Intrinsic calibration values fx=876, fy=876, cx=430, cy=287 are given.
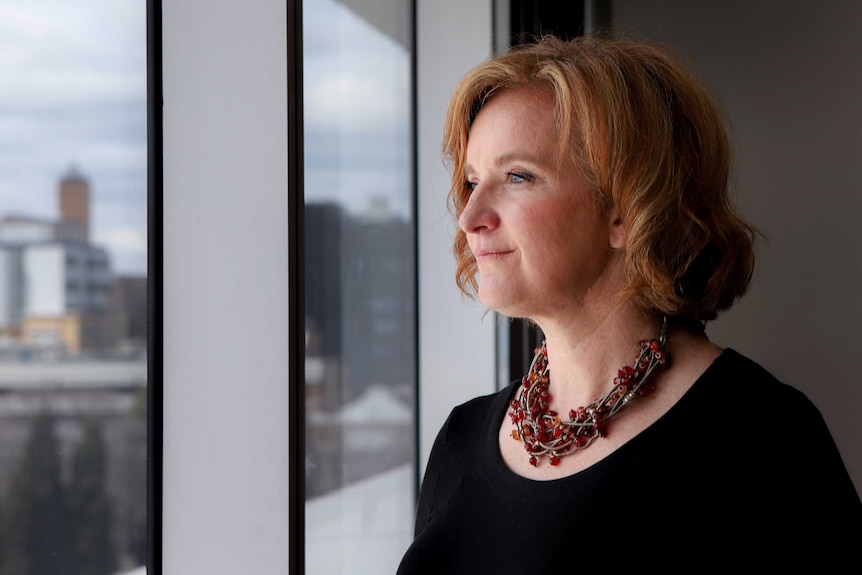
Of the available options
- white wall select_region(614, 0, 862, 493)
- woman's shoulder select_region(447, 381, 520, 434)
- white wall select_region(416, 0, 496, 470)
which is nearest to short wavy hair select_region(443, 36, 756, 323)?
woman's shoulder select_region(447, 381, 520, 434)

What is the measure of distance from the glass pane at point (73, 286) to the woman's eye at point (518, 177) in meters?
0.47

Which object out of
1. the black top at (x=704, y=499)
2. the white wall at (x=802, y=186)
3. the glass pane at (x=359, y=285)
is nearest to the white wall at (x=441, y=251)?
the glass pane at (x=359, y=285)

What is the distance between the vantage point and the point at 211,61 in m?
1.08

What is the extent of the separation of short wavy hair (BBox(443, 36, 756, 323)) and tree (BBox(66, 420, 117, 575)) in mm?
675

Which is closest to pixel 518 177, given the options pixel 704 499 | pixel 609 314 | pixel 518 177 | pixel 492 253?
pixel 518 177

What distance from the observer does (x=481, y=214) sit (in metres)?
1.16

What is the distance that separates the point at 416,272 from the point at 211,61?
123 centimetres

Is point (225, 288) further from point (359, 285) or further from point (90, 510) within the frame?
point (359, 285)

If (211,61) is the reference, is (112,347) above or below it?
below

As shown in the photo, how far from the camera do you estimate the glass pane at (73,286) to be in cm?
88

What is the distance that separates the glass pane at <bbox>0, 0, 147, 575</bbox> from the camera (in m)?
0.88

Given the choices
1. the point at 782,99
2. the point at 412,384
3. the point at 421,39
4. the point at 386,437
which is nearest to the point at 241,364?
the point at 386,437

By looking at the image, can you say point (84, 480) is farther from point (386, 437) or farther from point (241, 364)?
point (386, 437)

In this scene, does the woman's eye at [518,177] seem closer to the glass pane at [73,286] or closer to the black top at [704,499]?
the black top at [704,499]
